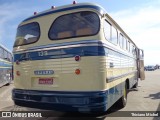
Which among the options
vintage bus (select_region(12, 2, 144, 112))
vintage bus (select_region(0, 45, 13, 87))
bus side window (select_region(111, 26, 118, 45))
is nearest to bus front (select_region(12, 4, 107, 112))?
vintage bus (select_region(12, 2, 144, 112))

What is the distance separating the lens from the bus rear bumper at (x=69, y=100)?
540cm

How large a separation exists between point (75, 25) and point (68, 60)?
35.7 inches

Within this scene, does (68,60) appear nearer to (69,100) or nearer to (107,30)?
(69,100)

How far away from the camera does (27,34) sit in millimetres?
6840

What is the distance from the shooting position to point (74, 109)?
18.2 ft

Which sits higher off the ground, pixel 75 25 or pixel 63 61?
pixel 75 25

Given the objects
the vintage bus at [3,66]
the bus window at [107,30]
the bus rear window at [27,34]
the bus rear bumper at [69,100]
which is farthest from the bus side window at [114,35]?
the vintage bus at [3,66]

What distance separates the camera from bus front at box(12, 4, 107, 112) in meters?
5.46

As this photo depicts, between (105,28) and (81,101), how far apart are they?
1934 mm

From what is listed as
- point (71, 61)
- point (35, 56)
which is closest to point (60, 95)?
point (71, 61)

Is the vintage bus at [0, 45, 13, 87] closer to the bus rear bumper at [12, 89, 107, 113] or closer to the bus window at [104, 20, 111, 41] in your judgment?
the bus rear bumper at [12, 89, 107, 113]

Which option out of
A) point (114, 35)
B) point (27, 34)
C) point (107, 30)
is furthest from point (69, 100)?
point (114, 35)

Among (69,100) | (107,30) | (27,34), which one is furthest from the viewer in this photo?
(27,34)

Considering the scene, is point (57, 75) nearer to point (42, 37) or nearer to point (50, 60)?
point (50, 60)
